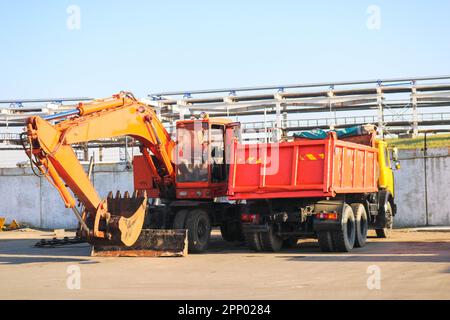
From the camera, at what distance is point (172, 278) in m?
12.9

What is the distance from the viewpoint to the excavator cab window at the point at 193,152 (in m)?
19.2

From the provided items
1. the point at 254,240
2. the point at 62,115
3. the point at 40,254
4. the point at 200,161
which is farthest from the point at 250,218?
the point at 40,254

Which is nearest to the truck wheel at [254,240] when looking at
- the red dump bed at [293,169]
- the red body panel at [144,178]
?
the red dump bed at [293,169]

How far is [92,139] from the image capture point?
16.1 m

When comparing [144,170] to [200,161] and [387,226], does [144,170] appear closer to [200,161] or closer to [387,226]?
[200,161]

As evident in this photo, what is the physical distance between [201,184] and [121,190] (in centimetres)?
1241

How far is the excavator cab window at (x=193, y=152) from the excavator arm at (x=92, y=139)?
752 mm

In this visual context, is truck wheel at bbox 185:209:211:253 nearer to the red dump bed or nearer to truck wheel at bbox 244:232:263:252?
truck wheel at bbox 244:232:263:252

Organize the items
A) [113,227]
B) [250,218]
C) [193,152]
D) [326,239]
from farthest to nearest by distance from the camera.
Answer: [193,152] → [250,218] → [326,239] → [113,227]

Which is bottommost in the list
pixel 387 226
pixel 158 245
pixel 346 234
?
pixel 158 245

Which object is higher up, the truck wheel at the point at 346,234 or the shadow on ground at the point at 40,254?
the truck wheel at the point at 346,234

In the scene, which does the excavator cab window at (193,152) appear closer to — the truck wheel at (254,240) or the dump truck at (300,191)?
the dump truck at (300,191)
